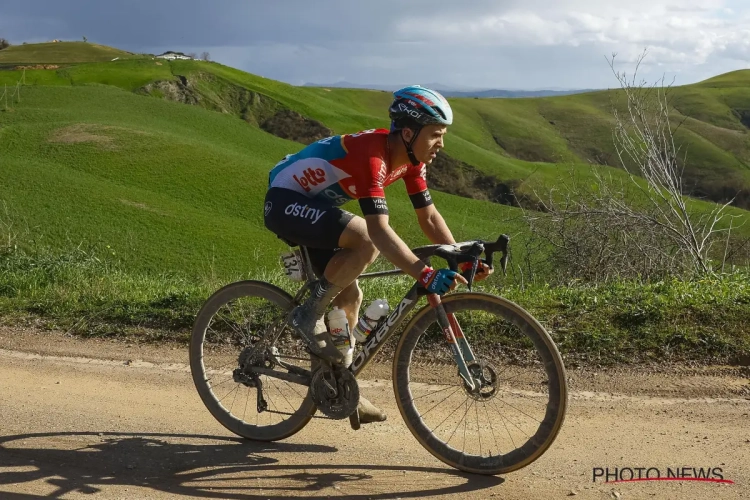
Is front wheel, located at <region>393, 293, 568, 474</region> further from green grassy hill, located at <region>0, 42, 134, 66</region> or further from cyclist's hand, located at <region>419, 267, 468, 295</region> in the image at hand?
green grassy hill, located at <region>0, 42, 134, 66</region>

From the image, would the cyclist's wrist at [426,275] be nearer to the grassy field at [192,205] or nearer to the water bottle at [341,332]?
the water bottle at [341,332]

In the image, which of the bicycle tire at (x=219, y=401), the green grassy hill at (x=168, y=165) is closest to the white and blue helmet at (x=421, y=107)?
the bicycle tire at (x=219, y=401)

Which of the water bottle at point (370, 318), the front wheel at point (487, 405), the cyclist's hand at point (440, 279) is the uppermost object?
the cyclist's hand at point (440, 279)

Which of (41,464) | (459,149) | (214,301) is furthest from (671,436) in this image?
(459,149)

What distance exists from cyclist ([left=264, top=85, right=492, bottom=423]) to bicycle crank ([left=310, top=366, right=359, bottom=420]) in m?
0.10

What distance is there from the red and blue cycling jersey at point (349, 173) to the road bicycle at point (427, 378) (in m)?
0.43

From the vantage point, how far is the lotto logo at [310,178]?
174 inches

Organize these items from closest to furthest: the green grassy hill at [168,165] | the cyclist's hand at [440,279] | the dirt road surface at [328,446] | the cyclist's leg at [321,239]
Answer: the cyclist's hand at [440,279] → the dirt road surface at [328,446] → the cyclist's leg at [321,239] → the green grassy hill at [168,165]

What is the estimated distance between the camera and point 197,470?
4.41 metres

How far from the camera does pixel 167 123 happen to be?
48.4 m

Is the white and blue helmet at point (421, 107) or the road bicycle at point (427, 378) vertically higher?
the white and blue helmet at point (421, 107)

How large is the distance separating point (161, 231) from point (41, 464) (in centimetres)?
2432

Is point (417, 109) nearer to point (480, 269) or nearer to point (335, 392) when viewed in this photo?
point (480, 269)

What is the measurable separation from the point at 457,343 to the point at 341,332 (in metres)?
0.74
